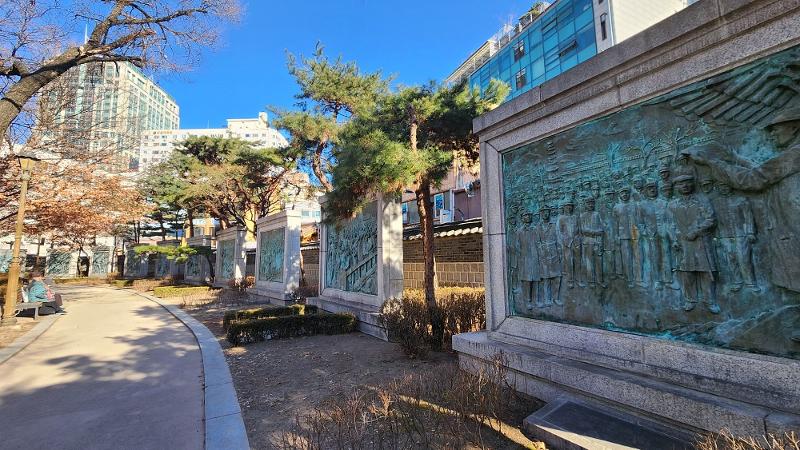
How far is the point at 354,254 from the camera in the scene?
338 inches

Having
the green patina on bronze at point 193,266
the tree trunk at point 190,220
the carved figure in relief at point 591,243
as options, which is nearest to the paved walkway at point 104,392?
the carved figure in relief at point 591,243

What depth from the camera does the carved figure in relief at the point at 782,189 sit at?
237 cm

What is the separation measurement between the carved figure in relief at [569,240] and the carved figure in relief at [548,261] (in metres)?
0.07

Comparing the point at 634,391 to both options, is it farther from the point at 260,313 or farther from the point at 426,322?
the point at 260,313

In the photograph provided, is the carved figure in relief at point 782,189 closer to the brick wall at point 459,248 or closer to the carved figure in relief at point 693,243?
the carved figure in relief at point 693,243

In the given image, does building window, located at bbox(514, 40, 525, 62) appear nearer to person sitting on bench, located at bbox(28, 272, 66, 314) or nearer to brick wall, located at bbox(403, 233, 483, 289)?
brick wall, located at bbox(403, 233, 483, 289)

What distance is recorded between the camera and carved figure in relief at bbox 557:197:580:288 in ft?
12.0

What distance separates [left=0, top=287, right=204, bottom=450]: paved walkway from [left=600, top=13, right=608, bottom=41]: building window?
25.3m

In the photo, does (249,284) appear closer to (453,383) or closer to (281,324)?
(281,324)

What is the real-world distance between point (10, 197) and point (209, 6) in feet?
28.1

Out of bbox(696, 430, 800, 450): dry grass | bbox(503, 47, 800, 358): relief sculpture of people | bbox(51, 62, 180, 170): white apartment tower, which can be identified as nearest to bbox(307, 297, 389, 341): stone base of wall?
bbox(503, 47, 800, 358): relief sculpture of people

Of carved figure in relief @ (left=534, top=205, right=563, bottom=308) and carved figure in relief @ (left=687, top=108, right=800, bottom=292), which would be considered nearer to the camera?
carved figure in relief @ (left=687, top=108, right=800, bottom=292)

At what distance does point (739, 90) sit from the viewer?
8.72 ft

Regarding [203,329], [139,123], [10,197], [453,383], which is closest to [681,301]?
[453,383]
